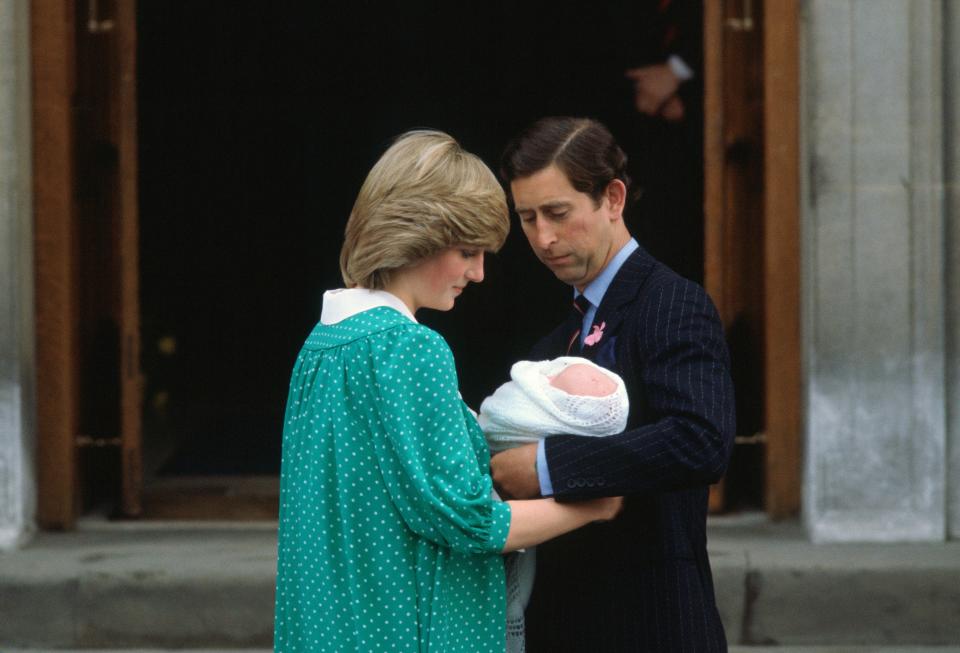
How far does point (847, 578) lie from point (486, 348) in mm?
4663

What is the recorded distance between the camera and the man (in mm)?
2395

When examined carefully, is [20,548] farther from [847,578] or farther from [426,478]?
[426,478]

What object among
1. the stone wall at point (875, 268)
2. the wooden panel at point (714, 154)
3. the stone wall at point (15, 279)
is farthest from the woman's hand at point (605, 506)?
the stone wall at point (15, 279)

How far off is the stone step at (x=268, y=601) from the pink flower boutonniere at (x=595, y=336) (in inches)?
117

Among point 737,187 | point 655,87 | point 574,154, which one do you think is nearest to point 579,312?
point 574,154

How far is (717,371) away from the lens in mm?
2480

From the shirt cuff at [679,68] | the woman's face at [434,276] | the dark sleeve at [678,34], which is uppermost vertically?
the dark sleeve at [678,34]

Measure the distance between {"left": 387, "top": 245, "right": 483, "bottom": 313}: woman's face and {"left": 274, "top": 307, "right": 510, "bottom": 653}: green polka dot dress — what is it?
7 cm

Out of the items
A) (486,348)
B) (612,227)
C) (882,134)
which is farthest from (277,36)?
(612,227)

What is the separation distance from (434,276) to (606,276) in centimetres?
42

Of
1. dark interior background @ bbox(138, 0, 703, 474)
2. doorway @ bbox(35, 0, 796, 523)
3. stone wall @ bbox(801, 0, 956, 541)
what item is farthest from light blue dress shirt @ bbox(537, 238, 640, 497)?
dark interior background @ bbox(138, 0, 703, 474)

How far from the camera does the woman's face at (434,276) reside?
2431 millimetres

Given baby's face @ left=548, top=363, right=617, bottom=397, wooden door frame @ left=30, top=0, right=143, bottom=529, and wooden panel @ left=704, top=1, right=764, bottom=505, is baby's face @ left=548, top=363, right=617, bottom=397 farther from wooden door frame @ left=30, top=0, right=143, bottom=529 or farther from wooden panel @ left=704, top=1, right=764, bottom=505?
wooden door frame @ left=30, top=0, right=143, bottom=529

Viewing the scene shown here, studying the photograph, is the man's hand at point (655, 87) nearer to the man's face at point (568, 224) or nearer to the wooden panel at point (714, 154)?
the wooden panel at point (714, 154)
